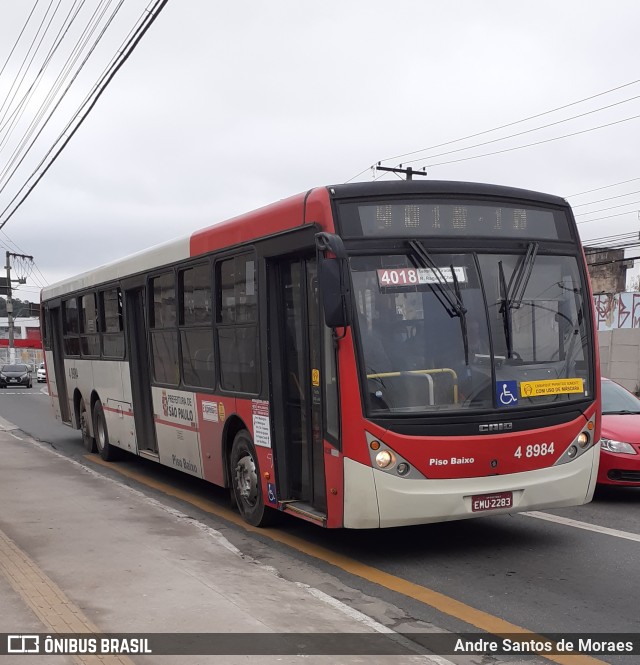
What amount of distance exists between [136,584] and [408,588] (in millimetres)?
2050

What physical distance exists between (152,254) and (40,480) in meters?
3.35

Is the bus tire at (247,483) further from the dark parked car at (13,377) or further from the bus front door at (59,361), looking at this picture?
the dark parked car at (13,377)

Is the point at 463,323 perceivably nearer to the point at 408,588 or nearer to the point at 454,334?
the point at 454,334

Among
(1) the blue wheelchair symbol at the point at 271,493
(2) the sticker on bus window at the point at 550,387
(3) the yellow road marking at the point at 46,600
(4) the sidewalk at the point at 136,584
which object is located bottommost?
(4) the sidewalk at the point at 136,584

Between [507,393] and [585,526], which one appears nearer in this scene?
[507,393]

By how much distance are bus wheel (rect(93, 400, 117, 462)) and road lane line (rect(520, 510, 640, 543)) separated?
25.4 ft

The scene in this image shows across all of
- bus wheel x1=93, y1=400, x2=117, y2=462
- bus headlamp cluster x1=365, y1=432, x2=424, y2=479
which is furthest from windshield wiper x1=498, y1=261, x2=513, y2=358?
bus wheel x1=93, y1=400, x2=117, y2=462

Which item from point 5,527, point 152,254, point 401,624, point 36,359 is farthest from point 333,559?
point 36,359

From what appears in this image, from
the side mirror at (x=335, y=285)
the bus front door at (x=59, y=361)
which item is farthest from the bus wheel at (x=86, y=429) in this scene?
the side mirror at (x=335, y=285)

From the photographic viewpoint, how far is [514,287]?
7.54 meters

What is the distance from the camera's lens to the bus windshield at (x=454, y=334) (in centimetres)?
712

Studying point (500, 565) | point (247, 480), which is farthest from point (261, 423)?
point (500, 565)

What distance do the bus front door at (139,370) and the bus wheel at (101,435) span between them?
84.5 inches

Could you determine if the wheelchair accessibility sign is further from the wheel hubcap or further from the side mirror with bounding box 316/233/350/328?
the wheel hubcap
